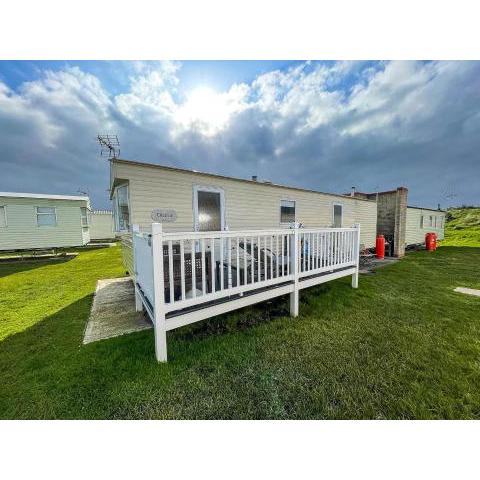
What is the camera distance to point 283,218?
7.86 m

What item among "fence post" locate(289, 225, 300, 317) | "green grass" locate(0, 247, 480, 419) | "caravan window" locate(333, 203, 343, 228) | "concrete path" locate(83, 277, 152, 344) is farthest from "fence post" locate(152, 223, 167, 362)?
"caravan window" locate(333, 203, 343, 228)


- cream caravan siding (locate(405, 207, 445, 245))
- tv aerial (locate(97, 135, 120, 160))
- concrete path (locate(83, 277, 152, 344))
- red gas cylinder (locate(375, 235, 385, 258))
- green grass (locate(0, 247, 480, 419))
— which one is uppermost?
tv aerial (locate(97, 135, 120, 160))

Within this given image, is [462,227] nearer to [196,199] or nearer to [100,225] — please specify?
[196,199]

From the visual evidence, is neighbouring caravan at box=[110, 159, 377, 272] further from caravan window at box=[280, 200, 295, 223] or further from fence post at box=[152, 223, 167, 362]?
fence post at box=[152, 223, 167, 362]

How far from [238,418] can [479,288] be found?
6703 millimetres

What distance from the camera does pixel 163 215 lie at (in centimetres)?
507

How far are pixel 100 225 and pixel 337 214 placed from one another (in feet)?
76.2

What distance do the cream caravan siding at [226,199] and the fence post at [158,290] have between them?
291 centimetres

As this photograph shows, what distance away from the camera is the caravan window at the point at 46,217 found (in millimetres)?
12852

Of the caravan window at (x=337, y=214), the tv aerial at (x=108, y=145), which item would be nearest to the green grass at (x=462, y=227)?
the caravan window at (x=337, y=214)

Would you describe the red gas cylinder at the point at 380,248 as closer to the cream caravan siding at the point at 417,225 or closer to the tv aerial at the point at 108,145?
the cream caravan siding at the point at 417,225

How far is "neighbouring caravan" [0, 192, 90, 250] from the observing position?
1202 cm

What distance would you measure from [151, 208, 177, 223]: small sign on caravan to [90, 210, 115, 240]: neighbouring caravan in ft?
66.1

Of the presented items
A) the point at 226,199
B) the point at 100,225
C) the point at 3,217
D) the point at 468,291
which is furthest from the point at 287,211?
the point at 100,225
